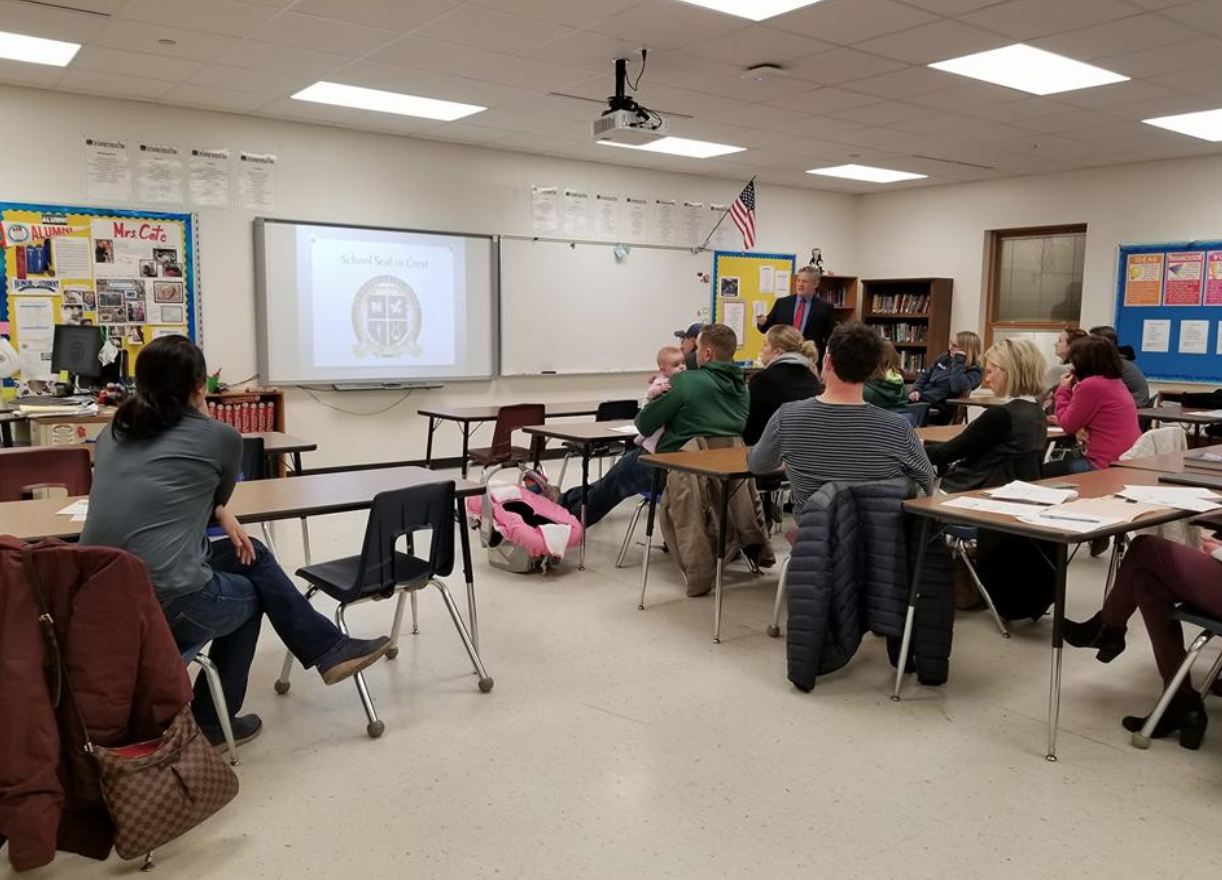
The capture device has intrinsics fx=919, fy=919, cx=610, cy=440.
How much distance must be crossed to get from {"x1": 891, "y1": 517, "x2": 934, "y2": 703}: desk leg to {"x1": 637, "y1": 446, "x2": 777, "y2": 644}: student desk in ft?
2.52

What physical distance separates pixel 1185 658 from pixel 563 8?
12.6 ft

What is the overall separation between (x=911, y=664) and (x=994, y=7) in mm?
3179

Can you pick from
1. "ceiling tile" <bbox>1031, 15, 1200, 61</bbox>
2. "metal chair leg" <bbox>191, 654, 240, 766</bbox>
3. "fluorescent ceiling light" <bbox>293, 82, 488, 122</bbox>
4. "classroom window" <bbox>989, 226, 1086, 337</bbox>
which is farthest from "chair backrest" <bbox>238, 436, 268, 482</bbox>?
"classroom window" <bbox>989, 226, 1086, 337</bbox>

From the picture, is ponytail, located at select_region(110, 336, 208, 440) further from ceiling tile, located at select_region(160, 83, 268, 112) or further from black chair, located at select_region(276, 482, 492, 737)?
ceiling tile, located at select_region(160, 83, 268, 112)

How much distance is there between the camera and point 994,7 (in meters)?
4.46

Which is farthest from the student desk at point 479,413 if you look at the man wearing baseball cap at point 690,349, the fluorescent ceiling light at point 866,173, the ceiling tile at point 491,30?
the fluorescent ceiling light at point 866,173

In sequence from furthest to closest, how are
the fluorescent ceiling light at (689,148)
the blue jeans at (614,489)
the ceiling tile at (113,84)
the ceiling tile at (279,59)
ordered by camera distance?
the fluorescent ceiling light at (689,148)
the ceiling tile at (113,84)
the ceiling tile at (279,59)
the blue jeans at (614,489)

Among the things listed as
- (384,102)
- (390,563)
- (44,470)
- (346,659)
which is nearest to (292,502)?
(390,563)

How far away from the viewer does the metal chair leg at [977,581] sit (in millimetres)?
3988

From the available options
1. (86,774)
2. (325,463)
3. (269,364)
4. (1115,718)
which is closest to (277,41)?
(269,364)

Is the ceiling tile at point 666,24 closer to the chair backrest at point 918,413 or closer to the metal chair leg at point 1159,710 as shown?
the chair backrest at point 918,413

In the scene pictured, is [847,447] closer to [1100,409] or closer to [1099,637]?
[1099,637]

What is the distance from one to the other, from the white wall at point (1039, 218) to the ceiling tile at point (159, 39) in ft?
25.1

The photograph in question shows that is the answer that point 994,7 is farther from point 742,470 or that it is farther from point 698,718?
point 698,718
